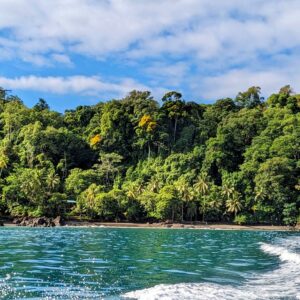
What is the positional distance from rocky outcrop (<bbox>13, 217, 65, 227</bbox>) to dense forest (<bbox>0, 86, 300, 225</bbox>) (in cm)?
393

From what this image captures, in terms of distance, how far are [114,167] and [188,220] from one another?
2421 centimetres

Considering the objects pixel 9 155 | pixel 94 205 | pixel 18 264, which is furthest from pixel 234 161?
pixel 18 264

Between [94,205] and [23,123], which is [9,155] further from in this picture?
[94,205]

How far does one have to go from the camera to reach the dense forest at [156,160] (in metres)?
80.3

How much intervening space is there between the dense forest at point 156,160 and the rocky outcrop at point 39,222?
155 inches

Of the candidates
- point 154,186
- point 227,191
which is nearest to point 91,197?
point 154,186

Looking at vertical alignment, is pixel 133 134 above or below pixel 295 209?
above

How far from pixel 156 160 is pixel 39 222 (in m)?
35.8

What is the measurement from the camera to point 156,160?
9794 cm

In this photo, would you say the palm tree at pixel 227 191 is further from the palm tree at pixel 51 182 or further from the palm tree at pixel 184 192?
the palm tree at pixel 51 182

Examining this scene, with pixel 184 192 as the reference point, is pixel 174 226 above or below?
below

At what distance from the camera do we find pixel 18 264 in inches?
736

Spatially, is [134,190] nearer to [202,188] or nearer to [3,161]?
[202,188]

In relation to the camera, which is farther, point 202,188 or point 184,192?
point 202,188
